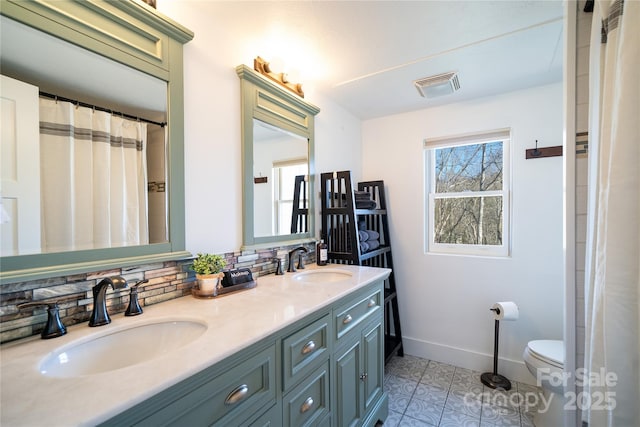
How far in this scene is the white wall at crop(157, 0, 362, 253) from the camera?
4.21 ft

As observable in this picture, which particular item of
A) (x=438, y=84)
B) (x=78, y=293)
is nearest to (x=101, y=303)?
(x=78, y=293)

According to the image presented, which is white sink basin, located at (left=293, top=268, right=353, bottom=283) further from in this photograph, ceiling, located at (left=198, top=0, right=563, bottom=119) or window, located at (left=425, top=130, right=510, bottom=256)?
ceiling, located at (left=198, top=0, right=563, bottom=119)

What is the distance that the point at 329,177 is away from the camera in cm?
222

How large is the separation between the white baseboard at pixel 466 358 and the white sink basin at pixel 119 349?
2.28 meters

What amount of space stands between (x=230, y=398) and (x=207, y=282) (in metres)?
0.55

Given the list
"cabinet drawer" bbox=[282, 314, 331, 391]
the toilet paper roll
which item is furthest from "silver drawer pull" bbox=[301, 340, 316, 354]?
the toilet paper roll

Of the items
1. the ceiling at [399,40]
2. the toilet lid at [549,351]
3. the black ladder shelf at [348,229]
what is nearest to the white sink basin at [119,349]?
the black ladder shelf at [348,229]

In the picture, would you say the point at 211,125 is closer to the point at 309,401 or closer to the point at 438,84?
the point at 309,401

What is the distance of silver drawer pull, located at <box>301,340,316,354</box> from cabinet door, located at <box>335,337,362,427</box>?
0.79ft

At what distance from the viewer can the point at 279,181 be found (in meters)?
1.85

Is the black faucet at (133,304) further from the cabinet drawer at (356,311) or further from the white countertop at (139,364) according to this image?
the cabinet drawer at (356,311)

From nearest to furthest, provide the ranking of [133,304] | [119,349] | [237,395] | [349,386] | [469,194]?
[237,395] → [119,349] → [133,304] → [349,386] → [469,194]

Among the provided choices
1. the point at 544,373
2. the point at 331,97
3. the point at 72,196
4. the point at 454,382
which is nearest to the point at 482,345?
the point at 454,382

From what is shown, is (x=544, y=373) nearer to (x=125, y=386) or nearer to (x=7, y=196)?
(x=125, y=386)
